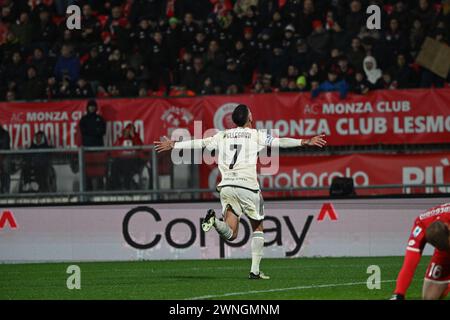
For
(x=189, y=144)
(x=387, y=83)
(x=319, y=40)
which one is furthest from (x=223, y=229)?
(x=319, y=40)

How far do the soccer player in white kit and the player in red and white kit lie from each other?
455cm

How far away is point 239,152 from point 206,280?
184 centimetres

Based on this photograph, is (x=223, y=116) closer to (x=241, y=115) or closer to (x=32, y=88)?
(x=32, y=88)

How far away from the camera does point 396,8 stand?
2427 centimetres

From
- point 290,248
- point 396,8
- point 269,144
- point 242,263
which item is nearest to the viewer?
point 269,144

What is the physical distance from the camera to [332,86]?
21.9m

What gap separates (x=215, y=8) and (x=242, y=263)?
8984 mm

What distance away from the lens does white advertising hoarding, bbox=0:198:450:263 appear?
779 inches

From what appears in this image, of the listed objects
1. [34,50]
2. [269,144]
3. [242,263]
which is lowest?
[242,263]

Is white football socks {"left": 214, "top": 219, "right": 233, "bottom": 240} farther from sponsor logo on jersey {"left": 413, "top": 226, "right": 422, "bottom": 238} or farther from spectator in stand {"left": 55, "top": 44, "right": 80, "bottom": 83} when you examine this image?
spectator in stand {"left": 55, "top": 44, "right": 80, "bottom": 83}

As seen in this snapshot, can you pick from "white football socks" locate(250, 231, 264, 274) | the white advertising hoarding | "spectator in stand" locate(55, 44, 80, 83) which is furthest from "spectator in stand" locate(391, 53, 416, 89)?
"white football socks" locate(250, 231, 264, 274)

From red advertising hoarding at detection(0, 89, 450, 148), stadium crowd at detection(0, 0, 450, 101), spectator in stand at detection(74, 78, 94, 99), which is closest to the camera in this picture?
red advertising hoarding at detection(0, 89, 450, 148)
